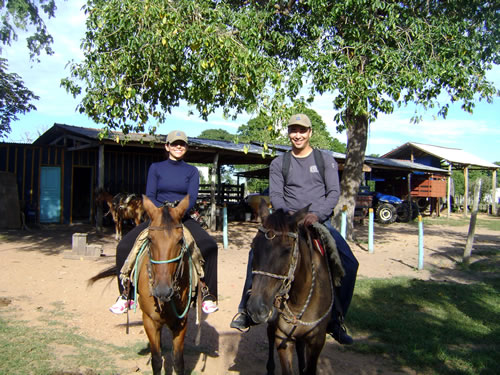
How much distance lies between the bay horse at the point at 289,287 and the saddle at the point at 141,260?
0.90 meters

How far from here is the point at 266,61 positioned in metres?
8.50

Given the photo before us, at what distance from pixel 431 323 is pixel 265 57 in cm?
600

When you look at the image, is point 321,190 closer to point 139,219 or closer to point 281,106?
point 281,106

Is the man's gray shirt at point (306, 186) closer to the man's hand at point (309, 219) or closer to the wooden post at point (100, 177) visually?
the man's hand at point (309, 219)

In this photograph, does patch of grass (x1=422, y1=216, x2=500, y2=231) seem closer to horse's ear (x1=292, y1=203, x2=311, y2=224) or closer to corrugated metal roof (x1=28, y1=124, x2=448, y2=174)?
corrugated metal roof (x1=28, y1=124, x2=448, y2=174)

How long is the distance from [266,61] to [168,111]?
354 cm

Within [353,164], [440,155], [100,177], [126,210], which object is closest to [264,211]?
[353,164]

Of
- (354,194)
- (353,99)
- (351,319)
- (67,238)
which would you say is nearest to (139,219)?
(67,238)

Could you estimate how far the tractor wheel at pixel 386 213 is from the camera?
858 inches

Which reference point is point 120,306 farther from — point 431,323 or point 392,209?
point 392,209

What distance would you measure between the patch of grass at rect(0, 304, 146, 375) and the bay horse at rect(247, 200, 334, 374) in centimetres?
213

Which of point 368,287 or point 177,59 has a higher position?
point 177,59

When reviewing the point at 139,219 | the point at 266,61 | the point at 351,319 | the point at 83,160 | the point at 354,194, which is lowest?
the point at 351,319

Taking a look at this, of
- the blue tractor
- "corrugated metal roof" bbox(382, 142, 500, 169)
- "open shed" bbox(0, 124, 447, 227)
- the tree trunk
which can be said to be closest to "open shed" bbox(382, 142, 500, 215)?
"corrugated metal roof" bbox(382, 142, 500, 169)
